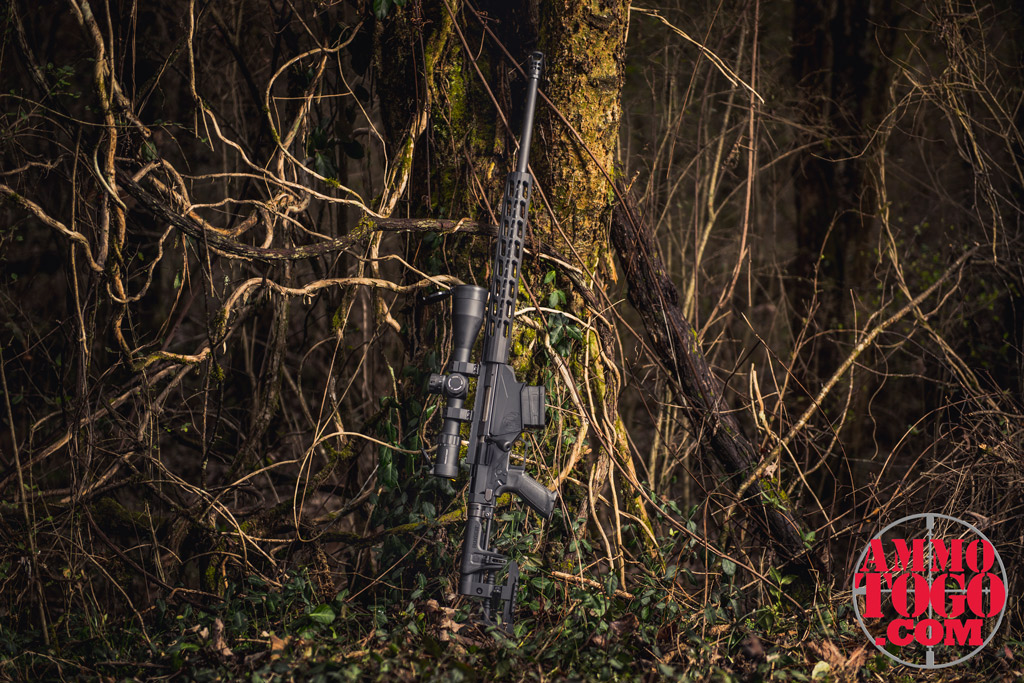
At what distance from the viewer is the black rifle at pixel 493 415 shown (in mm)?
2918

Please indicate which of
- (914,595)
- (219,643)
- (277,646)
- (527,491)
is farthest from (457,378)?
(914,595)

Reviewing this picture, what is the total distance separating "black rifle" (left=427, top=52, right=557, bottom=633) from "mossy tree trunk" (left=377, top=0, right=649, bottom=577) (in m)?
0.61

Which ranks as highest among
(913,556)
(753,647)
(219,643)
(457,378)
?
(457,378)

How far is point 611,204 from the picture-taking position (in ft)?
12.9

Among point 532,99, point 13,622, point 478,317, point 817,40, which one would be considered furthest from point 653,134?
point 13,622

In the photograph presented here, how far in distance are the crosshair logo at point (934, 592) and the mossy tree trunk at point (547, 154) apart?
1.09 meters

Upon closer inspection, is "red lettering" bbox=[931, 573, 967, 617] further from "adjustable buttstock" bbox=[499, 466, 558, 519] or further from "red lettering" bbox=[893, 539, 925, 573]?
"adjustable buttstock" bbox=[499, 466, 558, 519]

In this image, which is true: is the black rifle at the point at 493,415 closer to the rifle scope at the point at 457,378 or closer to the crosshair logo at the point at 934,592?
the rifle scope at the point at 457,378

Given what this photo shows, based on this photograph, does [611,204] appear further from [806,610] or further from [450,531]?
[806,610]

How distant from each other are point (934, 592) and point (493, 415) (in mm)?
2194

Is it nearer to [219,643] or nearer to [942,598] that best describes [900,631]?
[942,598]

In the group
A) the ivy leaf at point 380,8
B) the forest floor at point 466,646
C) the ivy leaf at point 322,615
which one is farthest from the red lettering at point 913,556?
the ivy leaf at point 380,8

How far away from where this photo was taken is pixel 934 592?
11.3 feet

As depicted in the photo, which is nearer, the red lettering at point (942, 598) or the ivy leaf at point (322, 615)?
the ivy leaf at point (322, 615)
